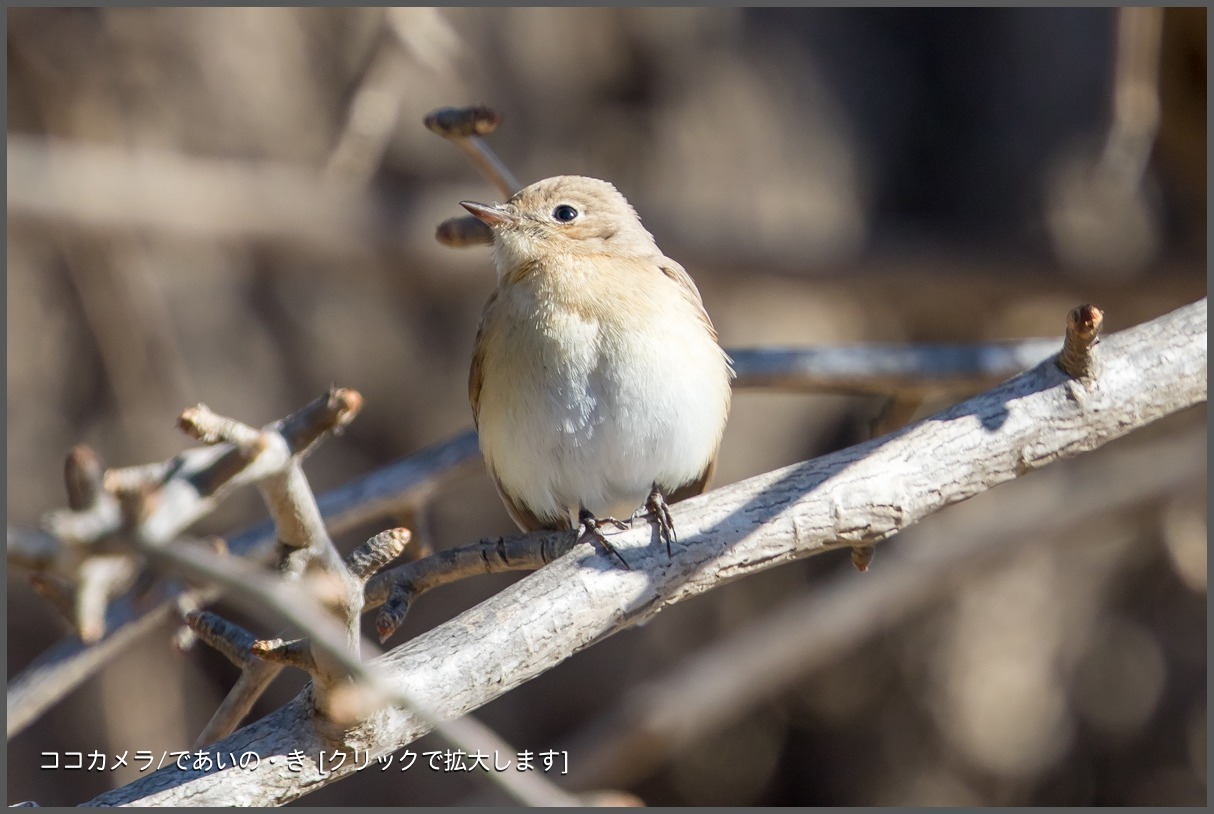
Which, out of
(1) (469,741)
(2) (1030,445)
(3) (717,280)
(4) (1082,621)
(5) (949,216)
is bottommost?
(1) (469,741)

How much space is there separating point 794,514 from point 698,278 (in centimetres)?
351

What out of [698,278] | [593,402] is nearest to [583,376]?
[593,402]

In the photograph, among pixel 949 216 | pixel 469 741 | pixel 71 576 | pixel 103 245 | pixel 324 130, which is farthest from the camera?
pixel 949 216

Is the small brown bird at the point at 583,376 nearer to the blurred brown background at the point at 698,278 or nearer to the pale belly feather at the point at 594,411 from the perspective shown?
the pale belly feather at the point at 594,411

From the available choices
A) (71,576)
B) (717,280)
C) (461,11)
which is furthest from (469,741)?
(461,11)

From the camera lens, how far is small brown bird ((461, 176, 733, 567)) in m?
3.73

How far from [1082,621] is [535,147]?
4401 millimetres

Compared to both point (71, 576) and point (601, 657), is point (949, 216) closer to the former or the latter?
point (601, 657)

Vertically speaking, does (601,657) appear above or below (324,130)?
below

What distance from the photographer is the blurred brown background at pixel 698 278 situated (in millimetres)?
6141

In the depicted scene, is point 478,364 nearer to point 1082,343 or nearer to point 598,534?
point 598,534

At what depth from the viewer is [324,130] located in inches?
264

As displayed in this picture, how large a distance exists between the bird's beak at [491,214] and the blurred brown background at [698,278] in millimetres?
2079

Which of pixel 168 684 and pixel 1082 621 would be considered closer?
pixel 168 684
